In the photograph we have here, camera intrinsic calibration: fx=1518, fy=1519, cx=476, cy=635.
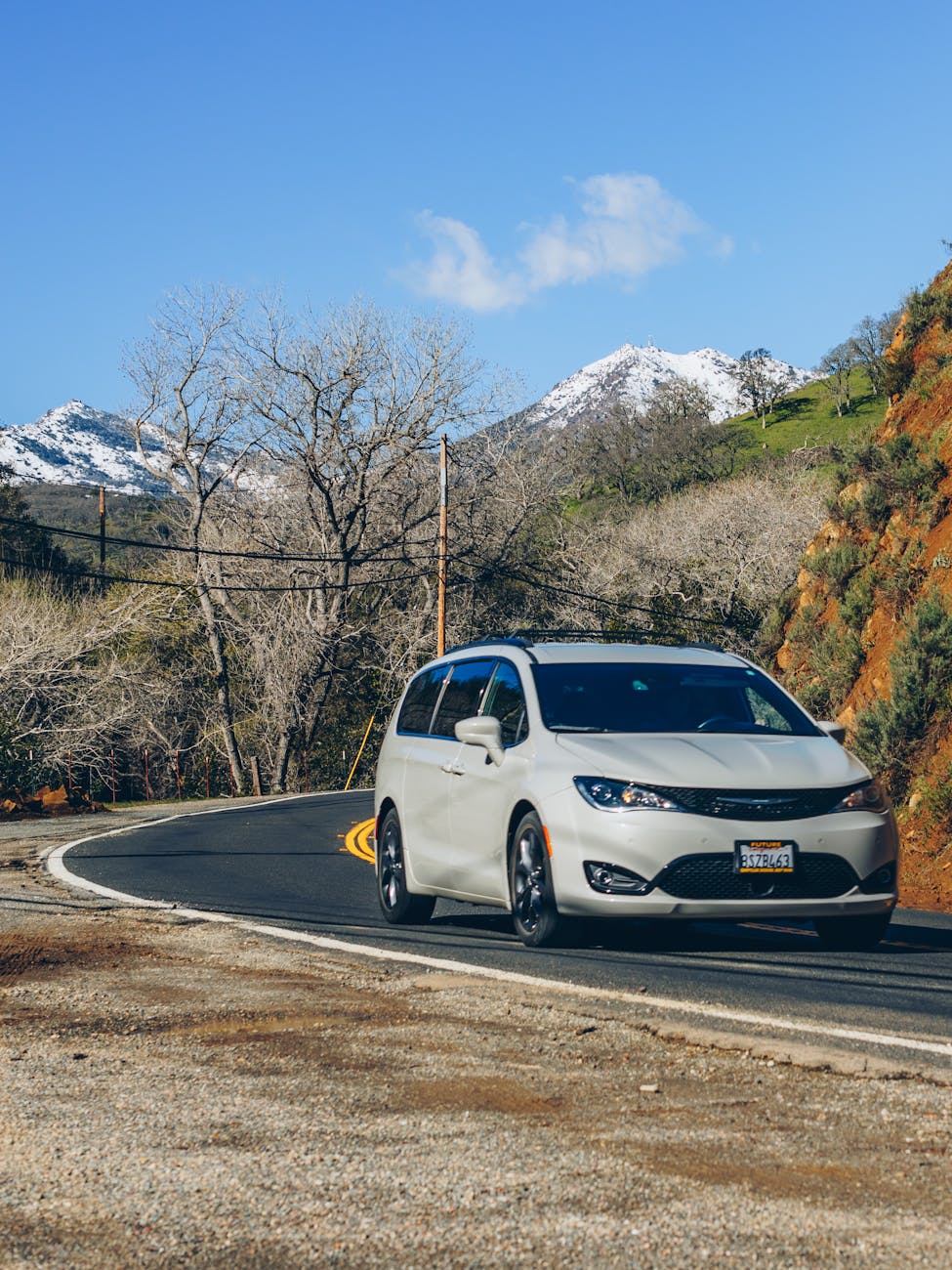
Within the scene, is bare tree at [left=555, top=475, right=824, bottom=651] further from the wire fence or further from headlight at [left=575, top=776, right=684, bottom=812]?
headlight at [left=575, top=776, right=684, bottom=812]

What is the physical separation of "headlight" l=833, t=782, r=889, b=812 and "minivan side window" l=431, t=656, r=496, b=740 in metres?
2.71

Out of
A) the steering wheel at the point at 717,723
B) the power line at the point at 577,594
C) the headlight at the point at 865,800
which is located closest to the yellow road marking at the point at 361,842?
the steering wheel at the point at 717,723

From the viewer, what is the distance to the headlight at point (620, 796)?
8.45 metres

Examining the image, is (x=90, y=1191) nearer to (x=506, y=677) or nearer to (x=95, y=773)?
(x=506, y=677)

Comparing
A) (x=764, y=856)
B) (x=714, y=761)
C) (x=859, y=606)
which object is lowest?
(x=764, y=856)

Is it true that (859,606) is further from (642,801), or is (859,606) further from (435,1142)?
(435,1142)

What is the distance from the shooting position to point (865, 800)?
346 inches

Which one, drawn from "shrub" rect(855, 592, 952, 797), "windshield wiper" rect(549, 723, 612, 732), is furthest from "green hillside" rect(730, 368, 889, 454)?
"windshield wiper" rect(549, 723, 612, 732)

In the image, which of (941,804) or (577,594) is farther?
(577,594)

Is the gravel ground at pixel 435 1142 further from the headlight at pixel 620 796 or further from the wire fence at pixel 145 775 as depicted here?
the wire fence at pixel 145 775

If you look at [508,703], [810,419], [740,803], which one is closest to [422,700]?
[508,703]

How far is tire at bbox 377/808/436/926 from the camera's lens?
10.8 meters

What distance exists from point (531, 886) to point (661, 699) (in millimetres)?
1615

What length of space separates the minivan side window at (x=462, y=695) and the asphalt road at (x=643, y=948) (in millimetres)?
1431
